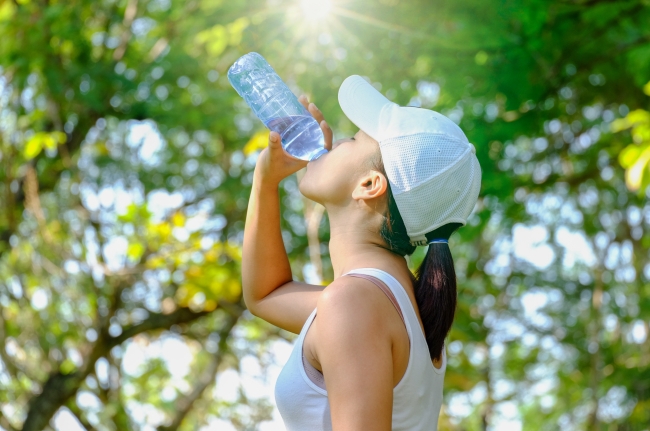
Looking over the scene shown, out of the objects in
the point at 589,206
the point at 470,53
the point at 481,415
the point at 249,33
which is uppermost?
the point at 470,53

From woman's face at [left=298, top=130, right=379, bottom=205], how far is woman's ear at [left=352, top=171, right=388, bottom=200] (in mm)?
14

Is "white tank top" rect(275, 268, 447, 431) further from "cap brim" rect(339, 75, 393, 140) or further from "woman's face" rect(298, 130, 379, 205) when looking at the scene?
"cap brim" rect(339, 75, 393, 140)

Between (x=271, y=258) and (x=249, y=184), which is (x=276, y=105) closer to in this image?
(x=271, y=258)

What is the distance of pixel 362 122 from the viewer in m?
1.66

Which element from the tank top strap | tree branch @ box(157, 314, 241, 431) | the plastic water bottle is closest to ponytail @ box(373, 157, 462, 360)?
the tank top strap

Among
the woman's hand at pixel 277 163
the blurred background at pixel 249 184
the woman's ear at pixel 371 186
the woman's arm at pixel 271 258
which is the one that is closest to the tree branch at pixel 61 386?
the blurred background at pixel 249 184

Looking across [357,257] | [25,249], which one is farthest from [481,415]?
[357,257]

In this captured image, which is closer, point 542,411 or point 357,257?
point 357,257

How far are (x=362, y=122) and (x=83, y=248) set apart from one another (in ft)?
20.4

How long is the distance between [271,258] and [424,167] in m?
0.56

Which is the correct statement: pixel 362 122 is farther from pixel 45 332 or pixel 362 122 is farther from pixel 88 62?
pixel 45 332

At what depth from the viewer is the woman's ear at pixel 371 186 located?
158 cm

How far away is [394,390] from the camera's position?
145 centimetres

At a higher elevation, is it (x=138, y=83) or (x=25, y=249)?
(x=138, y=83)
